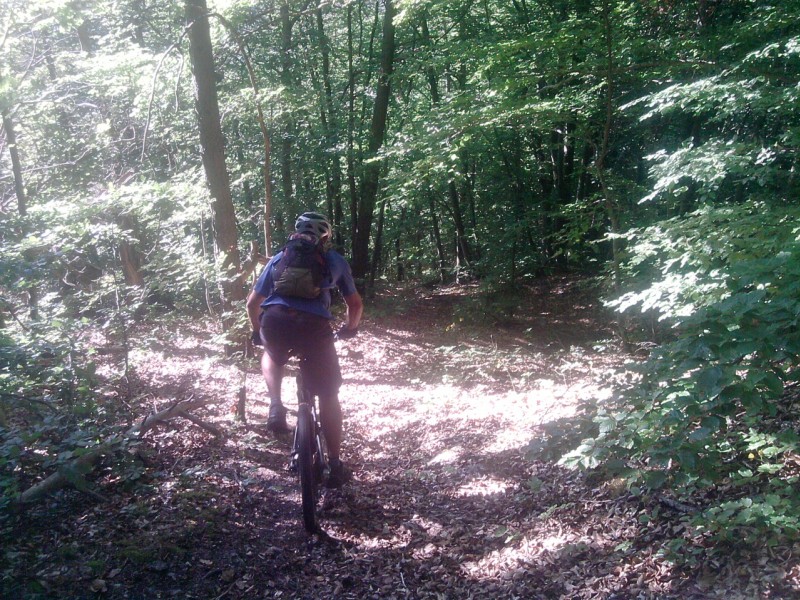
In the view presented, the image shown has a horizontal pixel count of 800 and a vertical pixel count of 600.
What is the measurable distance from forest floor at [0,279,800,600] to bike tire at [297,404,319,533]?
141mm

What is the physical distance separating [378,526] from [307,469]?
2.23ft

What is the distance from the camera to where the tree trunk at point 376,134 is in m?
13.5

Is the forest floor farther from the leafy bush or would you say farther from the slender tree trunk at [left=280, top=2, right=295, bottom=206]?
the slender tree trunk at [left=280, top=2, right=295, bottom=206]

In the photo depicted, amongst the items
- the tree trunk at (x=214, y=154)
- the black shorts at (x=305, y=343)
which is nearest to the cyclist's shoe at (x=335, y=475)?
the black shorts at (x=305, y=343)

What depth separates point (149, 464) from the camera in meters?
4.53

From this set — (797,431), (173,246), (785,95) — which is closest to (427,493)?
(797,431)

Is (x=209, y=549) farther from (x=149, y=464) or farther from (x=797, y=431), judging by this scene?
(x=797, y=431)

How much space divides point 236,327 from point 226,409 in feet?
4.48

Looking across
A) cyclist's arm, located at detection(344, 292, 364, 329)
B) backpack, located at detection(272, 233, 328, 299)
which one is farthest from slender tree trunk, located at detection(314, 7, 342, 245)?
backpack, located at detection(272, 233, 328, 299)

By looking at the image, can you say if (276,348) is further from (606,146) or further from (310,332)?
(606,146)

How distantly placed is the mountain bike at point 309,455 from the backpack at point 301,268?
2.08ft

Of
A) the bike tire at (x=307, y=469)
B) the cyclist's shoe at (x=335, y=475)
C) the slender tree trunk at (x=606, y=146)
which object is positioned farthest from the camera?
the slender tree trunk at (x=606, y=146)

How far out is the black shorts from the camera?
4.02 m

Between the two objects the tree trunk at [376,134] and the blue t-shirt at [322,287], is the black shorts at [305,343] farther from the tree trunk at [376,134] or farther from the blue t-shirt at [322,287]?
the tree trunk at [376,134]
